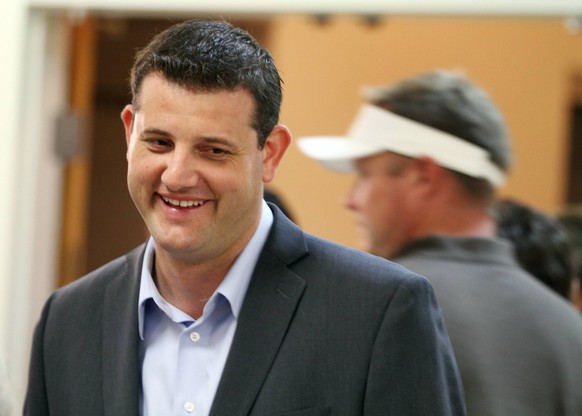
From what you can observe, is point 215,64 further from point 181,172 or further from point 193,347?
point 193,347

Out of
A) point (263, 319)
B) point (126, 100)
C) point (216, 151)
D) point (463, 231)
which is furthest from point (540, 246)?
point (126, 100)

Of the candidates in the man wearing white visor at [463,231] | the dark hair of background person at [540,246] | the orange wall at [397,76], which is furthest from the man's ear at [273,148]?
the orange wall at [397,76]

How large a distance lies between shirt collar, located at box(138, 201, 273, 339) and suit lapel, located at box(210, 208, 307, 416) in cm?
1

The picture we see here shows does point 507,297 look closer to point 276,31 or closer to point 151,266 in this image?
point 151,266

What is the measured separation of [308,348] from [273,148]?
0.31 metres

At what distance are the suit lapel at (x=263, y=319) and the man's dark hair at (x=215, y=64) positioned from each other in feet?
0.64

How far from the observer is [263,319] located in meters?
1.78

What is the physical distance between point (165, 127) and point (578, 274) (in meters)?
2.33

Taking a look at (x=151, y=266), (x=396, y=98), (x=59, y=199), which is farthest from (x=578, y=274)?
(x=151, y=266)

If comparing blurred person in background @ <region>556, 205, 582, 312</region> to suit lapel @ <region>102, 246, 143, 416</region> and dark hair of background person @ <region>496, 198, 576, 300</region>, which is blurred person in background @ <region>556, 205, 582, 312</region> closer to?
dark hair of background person @ <region>496, 198, 576, 300</region>

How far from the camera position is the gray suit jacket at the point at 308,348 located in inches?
67.1

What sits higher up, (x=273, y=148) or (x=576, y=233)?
(x=273, y=148)

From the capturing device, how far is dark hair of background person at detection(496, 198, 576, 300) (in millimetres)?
3125

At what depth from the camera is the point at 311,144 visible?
10.0 feet
